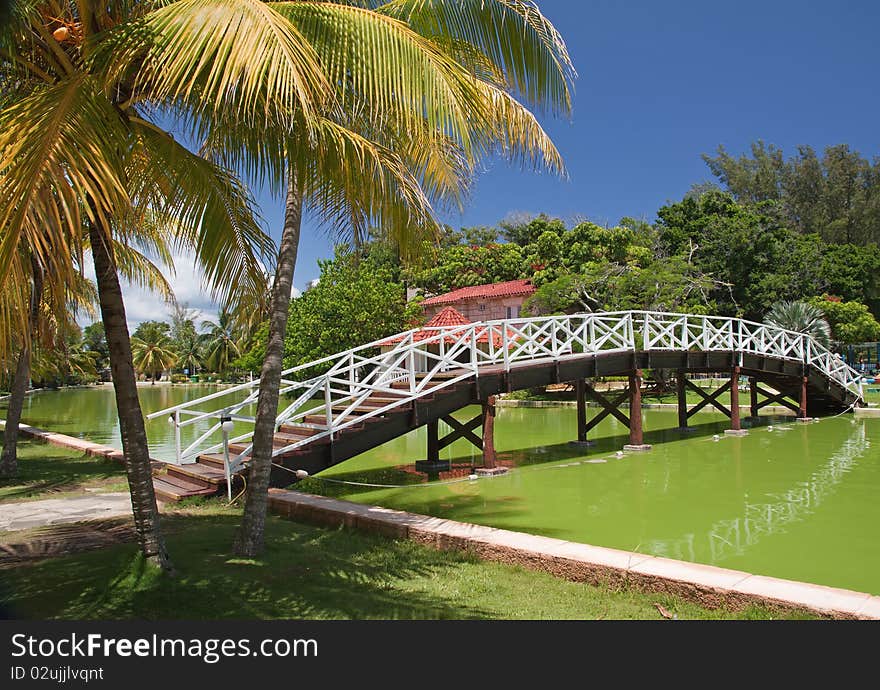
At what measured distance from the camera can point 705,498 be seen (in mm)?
11008

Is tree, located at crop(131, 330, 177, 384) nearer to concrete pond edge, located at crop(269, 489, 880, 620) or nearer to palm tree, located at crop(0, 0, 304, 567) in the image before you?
concrete pond edge, located at crop(269, 489, 880, 620)

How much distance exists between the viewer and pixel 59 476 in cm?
1168

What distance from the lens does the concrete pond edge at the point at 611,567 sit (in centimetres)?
473

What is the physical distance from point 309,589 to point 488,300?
105ft

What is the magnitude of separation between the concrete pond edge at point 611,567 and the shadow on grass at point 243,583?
10.2 inches

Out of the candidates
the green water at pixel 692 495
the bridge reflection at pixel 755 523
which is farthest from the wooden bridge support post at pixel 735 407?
the bridge reflection at pixel 755 523

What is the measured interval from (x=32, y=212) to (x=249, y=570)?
3338 mm

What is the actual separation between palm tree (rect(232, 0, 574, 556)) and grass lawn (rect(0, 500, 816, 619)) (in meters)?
0.68

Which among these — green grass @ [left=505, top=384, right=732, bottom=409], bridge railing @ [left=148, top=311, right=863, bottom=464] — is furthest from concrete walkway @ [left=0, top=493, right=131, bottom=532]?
green grass @ [left=505, top=384, right=732, bottom=409]

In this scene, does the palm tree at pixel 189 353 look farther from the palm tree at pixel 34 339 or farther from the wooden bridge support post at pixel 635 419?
the wooden bridge support post at pixel 635 419

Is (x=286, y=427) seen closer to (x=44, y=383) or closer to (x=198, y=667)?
(x=198, y=667)

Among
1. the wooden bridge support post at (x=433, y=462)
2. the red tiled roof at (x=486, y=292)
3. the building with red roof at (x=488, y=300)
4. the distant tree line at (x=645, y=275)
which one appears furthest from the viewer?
the building with red roof at (x=488, y=300)

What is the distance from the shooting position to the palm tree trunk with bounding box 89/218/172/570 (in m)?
5.49

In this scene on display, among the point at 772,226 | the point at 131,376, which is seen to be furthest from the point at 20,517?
the point at 772,226
